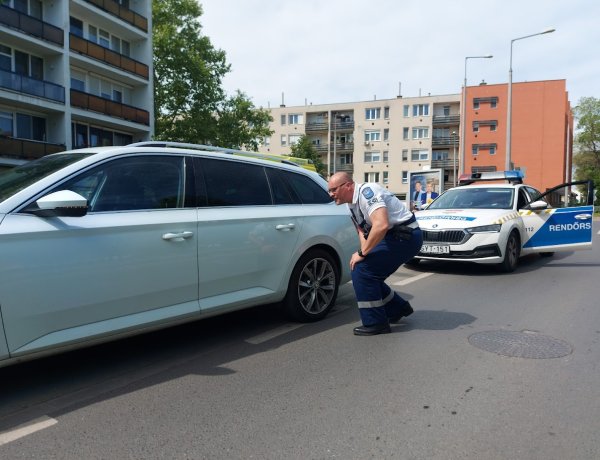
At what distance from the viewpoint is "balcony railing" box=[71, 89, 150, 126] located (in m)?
28.1

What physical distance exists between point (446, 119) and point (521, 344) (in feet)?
205

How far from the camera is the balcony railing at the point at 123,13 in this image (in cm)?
2998

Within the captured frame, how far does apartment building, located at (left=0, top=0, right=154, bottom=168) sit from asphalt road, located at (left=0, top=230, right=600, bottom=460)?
24229 mm

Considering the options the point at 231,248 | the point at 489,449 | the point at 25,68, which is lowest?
the point at 489,449

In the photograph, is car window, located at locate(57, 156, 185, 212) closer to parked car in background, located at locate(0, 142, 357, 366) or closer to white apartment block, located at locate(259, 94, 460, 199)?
parked car in background, located at locate(0, 142, 357, 366)

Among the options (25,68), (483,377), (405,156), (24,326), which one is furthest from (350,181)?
(405,156)

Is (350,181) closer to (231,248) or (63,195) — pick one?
(231,248)

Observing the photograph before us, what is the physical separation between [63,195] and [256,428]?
185 cm

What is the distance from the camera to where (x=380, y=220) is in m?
4.30

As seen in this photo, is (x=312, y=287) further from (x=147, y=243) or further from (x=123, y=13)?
(x=123, y=13)

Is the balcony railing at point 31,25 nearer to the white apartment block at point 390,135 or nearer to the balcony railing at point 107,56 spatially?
the balcony railing at point 107,56

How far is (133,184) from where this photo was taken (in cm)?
373

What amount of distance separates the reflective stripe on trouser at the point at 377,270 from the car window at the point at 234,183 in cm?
110

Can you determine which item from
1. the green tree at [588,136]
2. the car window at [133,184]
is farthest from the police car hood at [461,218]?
the green tree at [588,136]
